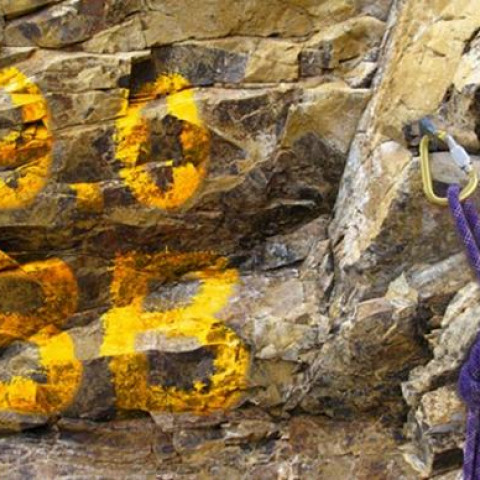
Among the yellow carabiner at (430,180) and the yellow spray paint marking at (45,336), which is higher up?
the yellow carabiner at (430,180)

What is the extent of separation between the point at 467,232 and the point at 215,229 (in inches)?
65.3

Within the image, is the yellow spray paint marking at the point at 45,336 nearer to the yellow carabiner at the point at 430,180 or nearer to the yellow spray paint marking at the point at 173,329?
the yellow spray paint marking at the point at 173,329

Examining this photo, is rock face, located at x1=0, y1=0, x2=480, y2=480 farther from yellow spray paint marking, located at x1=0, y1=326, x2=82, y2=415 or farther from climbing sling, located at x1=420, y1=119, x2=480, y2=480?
climbing sling, located at x1=420, y1=119, x2=480, y2=480

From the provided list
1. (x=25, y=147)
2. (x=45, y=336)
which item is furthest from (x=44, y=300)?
Result: (x=25, y=147)

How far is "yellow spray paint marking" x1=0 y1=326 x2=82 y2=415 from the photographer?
4.45 meters

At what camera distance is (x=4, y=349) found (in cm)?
459

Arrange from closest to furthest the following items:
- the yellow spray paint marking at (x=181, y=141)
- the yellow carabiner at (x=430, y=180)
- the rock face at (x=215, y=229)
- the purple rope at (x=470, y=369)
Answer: the purple rope at (x=470, y=369)
the yellow carabiner at (x=430, y=180)
the rock face at (x=215, y=229)
the yellow spray paint marking at (x=181, y=141)

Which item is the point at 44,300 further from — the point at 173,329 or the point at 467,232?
the point at 467,232

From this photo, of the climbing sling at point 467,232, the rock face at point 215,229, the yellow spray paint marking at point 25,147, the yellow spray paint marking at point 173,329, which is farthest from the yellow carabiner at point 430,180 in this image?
the yellow spray paint marking at point 25,147

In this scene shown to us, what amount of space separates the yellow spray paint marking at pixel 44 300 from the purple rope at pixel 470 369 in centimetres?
240

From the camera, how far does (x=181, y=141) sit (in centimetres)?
451

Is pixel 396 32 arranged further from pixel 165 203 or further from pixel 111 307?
pixel 111 307

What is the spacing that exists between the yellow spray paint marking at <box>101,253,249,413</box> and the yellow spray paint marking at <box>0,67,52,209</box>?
2.46 ft

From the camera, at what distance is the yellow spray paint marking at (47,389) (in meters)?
4.45
